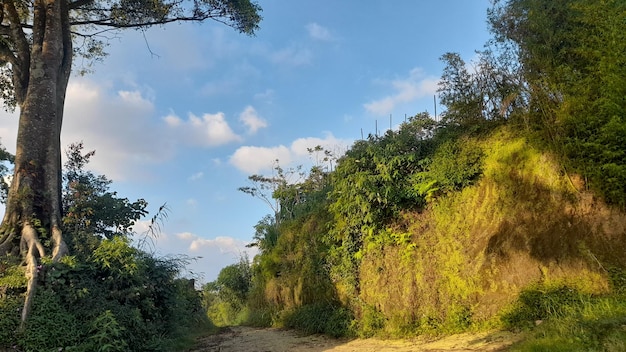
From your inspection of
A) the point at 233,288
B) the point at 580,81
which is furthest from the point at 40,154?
the point at 233,288

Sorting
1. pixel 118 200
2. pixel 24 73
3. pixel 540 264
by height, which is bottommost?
pixel 540 264

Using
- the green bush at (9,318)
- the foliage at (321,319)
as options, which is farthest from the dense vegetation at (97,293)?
the foliage at (321,319)

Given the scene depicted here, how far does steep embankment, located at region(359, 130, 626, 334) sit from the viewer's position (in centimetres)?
675

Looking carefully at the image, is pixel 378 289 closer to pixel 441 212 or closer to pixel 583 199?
pixel 441 212

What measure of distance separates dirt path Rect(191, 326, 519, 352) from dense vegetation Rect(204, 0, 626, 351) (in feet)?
1.41

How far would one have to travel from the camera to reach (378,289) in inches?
334

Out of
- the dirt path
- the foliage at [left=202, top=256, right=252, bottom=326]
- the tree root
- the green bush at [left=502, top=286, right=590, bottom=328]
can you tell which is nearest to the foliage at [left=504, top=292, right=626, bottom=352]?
the green bush at [left=502, top=286, right=590, bottom=328]

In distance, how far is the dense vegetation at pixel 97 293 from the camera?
16.2 feet

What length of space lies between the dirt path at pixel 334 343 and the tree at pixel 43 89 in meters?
3.90

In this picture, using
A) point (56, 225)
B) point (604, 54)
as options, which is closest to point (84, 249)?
point (56, 225)

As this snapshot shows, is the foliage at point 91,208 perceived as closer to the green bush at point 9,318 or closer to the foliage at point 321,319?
the green bush at point 9,318

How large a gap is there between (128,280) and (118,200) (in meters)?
2.53

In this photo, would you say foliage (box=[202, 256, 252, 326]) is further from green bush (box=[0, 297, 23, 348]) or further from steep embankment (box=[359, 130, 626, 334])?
green bush (box=[0, 297, 23, 348])

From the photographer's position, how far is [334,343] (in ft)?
26.5
